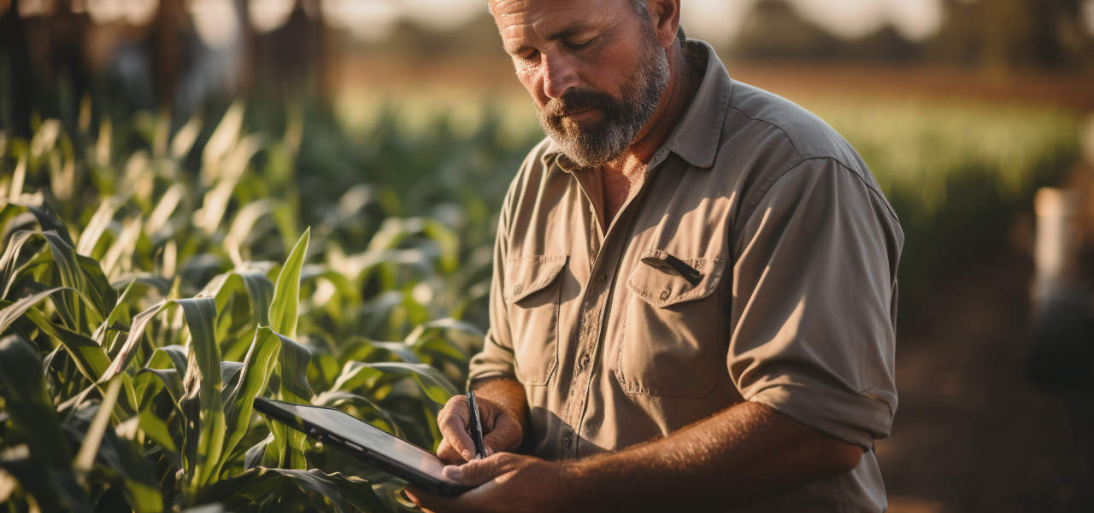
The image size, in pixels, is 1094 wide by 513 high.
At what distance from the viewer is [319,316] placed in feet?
A: 9.19

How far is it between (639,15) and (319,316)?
1.59 m

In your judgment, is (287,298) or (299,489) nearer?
(299,489)

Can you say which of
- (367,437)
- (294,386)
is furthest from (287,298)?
(367,437)

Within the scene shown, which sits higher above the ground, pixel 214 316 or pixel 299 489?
pixel 214 316

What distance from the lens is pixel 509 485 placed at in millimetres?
1441

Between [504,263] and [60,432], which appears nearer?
[60,432]

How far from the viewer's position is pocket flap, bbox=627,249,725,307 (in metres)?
1.52

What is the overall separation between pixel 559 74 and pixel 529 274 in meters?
0.45

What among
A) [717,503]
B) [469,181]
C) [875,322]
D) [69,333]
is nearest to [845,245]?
[875,322]

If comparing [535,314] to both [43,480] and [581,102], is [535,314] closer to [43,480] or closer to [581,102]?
[581,102]

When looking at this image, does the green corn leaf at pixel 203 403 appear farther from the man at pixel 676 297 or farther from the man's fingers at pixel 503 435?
the man's fingers at pixel 503 435

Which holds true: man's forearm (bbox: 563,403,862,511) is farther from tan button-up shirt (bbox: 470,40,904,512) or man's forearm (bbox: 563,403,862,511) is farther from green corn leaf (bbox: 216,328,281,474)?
green corn leaf (bbox: 216,328,281,474)

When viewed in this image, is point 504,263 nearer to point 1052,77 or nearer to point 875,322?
point 875,322

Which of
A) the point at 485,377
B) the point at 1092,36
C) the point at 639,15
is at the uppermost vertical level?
the point at 639,15
